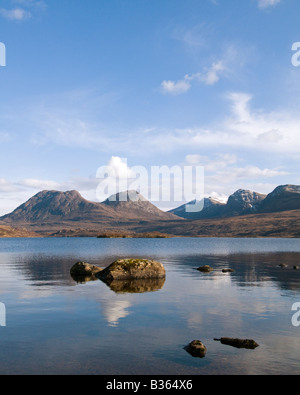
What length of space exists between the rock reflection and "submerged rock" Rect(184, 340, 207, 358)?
1649 cm

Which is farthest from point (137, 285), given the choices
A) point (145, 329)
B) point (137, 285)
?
point (145, 329)

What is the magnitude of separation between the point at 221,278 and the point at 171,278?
6.27 metres

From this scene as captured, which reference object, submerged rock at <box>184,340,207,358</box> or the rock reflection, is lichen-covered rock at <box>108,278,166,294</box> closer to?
the rock reflection

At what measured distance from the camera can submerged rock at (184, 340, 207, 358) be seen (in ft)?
48.9

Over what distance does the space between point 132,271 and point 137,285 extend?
4057 millimetres

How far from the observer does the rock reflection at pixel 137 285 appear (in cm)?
3231

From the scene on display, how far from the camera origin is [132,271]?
3950cm

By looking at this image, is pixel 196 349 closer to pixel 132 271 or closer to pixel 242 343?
pixel 242 343

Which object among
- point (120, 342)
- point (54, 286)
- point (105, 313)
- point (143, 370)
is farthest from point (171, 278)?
point (143, 370)

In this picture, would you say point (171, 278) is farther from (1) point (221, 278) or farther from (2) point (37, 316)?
(2) point (37, 316)

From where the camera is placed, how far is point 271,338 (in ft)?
57.6

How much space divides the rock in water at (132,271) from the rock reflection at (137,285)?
3.02 ft

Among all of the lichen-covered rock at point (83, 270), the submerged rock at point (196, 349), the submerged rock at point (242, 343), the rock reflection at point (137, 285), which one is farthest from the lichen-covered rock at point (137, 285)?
the submerged rock at point (196, 349)

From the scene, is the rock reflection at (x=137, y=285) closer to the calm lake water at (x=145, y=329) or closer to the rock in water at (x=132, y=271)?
the calm lake water at (x=145, y=329)
